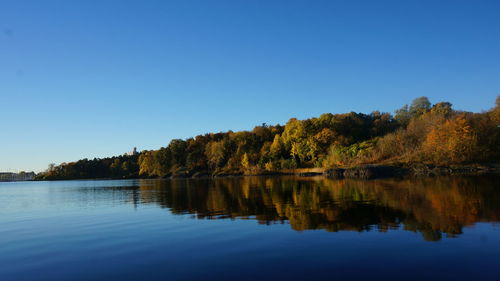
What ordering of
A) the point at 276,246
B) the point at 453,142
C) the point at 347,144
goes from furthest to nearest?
the point at 347,144
the point at 453,142
the point at 276,246

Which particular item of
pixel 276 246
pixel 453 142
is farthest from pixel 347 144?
pixel 276 246

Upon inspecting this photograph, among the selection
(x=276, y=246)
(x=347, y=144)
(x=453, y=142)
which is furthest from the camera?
(x=347, y=144)

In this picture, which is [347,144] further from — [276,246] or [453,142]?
[276,246]

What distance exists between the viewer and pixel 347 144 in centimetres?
11738

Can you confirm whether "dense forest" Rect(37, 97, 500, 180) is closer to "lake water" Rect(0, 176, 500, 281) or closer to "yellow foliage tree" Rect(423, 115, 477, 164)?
"yellow foliage tree" Rect(423, 115, 477, 164)

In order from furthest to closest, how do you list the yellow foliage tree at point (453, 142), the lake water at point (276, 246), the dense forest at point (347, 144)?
the dense forest at point (347, 144) < the yellow foliage tree at point (453, 142) < the lake water at point (276, 246)

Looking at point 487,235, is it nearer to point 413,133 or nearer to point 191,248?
point 191,248

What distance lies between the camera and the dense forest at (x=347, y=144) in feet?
261

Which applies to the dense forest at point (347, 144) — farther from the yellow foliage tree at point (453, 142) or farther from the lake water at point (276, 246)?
the lake water at point (276, 246)

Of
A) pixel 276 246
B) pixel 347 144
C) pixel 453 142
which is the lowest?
pixel 276 246

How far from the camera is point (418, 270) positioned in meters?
10.2

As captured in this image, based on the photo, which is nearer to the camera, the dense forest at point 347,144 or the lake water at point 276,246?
the lake water at point 276,246

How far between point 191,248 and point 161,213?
1355 centimetres

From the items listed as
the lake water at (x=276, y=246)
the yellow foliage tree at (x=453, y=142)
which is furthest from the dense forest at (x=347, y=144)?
the lake water at (x=276, y=246)
